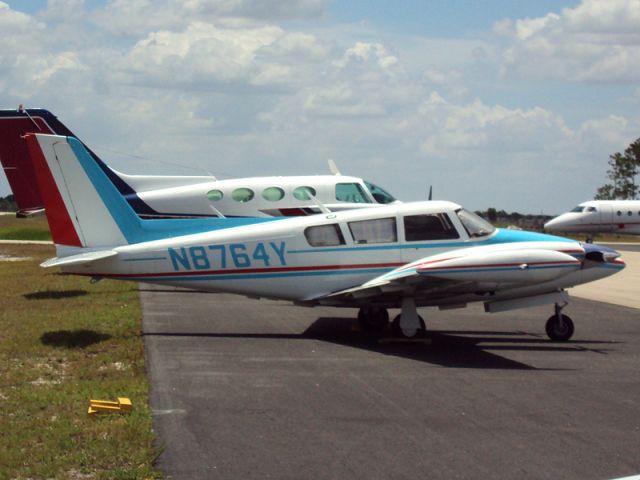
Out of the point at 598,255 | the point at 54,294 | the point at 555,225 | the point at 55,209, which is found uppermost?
the point at 55,209

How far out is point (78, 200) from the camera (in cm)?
1574

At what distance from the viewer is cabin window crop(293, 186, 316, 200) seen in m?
25.3

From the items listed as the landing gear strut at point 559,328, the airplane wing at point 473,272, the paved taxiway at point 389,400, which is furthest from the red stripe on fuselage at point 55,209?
the landing gear strut at point 559,328

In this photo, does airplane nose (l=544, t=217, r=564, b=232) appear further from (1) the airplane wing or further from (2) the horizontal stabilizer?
(2) the horizontal stabilizer

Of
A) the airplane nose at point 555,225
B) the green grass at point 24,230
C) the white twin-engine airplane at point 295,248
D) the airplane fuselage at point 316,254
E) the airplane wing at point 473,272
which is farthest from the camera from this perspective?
the green grass at point 24,230

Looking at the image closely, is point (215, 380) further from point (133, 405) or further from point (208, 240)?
point (208, 240)

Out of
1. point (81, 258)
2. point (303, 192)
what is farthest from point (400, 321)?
point (303, 192)

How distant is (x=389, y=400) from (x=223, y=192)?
15.2 meters

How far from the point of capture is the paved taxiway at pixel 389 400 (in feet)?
27.4

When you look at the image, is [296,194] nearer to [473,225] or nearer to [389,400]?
[473,225]

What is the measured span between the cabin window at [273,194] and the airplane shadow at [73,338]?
9.82m

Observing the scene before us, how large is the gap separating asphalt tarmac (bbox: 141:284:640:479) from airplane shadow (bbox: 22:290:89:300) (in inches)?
194

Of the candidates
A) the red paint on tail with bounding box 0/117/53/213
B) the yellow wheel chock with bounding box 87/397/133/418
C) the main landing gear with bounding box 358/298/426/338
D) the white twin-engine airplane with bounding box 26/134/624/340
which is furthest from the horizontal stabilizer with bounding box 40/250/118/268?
the red paint on tail with bounding box 0/117/53/213

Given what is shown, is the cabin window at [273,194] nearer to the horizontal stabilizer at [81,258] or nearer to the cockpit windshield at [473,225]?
the cockpit windshield at [473,225]
